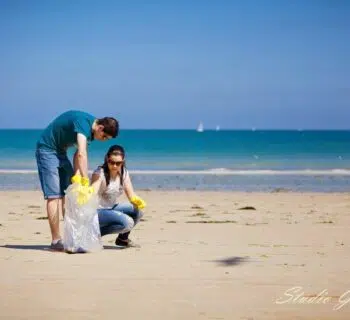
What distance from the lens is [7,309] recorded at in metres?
4.89

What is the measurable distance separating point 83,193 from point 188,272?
4.69 ft

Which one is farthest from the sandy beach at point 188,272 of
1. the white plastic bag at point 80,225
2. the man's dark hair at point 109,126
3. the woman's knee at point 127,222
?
the man's dark hair at point 109,126

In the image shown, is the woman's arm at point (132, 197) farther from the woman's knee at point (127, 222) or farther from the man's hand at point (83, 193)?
the man's hand at point (83, 193)

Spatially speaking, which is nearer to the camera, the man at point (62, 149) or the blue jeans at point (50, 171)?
the man at point (62, 149)

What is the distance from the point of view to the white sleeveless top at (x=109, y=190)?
7.36 m

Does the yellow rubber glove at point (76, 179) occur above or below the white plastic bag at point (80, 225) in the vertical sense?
above

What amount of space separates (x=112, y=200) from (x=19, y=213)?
14.4ft

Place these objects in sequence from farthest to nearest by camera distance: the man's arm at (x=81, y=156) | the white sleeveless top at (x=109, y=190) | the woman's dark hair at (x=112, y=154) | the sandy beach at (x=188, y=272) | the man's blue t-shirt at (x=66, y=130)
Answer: the white sleeveless top at (x=109, y=190) < the woman's dark hair at (x=112, y=154) < the man's blue t-shirt at (x=66, y=130) < the man's arm at (x=81, y=156) < the sandy beach at (x=188, y=272)

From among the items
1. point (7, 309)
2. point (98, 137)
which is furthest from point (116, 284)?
point (98, 137)

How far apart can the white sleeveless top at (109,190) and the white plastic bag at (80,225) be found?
19 centimetres

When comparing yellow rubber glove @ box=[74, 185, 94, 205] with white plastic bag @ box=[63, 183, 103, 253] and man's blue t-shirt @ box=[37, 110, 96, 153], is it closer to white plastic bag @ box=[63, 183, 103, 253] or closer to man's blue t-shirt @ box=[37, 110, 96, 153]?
white plastic bag @ box=[63, 183, 103, 253]

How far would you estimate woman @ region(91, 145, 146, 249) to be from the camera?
7305 mm

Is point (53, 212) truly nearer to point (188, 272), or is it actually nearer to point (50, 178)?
point (50, 178)

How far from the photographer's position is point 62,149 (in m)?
7.37
